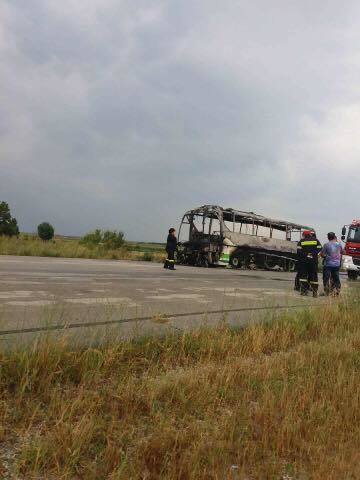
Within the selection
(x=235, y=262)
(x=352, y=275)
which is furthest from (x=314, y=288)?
(x=235, y=262)

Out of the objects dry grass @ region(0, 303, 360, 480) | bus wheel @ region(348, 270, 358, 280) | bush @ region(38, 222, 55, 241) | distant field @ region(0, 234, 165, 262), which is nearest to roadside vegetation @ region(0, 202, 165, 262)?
distant field @ region(0, 234, 165, 262)

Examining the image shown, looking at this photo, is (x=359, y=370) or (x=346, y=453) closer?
(x=346, y=453)

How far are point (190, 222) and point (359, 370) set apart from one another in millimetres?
19472

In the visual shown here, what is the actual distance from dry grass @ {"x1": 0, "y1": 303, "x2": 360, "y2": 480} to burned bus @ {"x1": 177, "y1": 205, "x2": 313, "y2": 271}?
58.0ft

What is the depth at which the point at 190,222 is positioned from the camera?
2378cm

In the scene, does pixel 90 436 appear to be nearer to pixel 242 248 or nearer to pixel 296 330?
pixel 296 330

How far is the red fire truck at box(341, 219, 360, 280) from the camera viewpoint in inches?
811

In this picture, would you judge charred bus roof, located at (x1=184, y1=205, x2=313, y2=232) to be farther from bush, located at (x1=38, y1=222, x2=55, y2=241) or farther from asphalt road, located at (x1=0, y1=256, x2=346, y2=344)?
bush, located at (x1=38, y1=222, x2=55, y2=241)

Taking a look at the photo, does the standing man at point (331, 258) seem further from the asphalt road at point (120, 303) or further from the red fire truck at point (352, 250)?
the red fire truck at point (352, 250)

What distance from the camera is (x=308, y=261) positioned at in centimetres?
1159

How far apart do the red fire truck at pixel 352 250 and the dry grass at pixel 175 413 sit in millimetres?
17090

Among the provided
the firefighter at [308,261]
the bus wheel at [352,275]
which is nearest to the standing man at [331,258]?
the firefighter at [308,261]

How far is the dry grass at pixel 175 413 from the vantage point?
2.49 meters

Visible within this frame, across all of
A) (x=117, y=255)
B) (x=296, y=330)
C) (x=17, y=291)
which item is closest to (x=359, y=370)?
(x=296, y=330)
